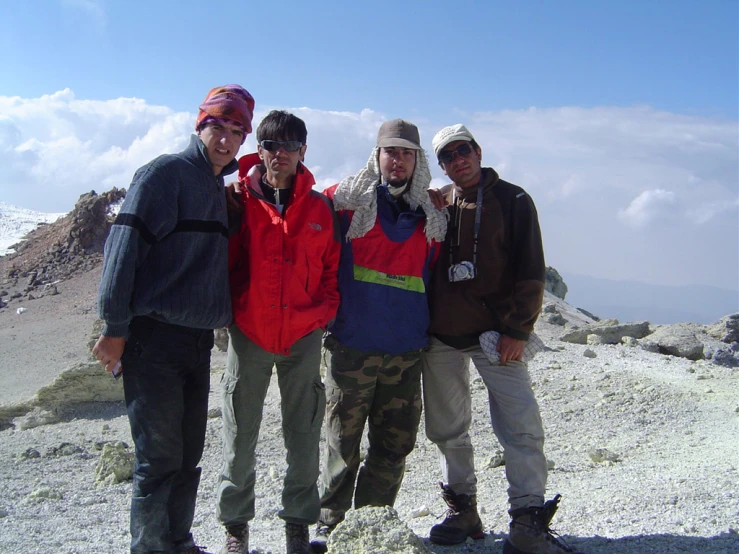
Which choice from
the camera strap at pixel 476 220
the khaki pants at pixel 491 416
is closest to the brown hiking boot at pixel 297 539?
the khaki pants at pixel 491 416

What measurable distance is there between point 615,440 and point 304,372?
4287 millimetres

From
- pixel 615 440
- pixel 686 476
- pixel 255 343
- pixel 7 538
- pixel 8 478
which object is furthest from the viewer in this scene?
pixel 615 440

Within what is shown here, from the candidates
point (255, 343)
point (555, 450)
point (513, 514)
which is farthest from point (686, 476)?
point (255, 343)

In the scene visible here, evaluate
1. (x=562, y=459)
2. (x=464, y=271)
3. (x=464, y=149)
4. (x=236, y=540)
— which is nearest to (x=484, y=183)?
(x=464, y=149)

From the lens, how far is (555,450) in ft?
21.7

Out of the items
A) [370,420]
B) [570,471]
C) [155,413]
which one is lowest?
[570,471]

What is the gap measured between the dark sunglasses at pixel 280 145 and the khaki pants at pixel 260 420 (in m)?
1.16

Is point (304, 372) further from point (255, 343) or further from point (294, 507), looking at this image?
point (294, 507)

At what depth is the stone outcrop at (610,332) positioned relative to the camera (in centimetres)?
1182

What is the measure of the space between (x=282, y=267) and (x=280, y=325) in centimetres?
36

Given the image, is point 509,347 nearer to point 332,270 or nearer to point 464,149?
point 332,270

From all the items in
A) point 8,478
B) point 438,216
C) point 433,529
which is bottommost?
point 8,478

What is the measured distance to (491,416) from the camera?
14.5ft

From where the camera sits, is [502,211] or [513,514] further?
[502,211]
